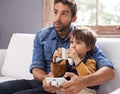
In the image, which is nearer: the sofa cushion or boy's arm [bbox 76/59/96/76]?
boy's arm [bbox 76/59/96/76]

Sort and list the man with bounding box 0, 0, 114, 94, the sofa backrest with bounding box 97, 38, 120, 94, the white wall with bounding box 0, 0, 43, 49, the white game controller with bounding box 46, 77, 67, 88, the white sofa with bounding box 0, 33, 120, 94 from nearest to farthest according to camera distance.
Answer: the white game controller with bounding box 46, 77, 67, 88, the man with bounding box 0, 0, 114, 94, the sofa backrest with bounding box 97, 38, 120, 94, the white sofa with bounding box 0, 33, 120, 94, the white wall with bounding box 0, 0, 43, 49

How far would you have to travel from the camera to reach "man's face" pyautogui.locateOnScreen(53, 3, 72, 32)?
Answer: 1.63 metres

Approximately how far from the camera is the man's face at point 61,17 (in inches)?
64.0

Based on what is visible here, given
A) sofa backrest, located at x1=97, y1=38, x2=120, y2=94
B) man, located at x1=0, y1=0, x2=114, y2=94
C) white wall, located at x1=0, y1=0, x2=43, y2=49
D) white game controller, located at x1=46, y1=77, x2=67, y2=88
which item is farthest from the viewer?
white wall, located at x1=0, y1=0, x2=43, y2=49

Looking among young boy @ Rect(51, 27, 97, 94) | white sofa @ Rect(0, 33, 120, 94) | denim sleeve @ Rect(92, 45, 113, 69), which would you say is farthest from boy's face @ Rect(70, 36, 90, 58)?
white sofa @ Rect(0, 33, 120, 94)

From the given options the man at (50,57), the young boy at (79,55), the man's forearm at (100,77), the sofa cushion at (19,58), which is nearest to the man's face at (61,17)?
the man at (50,57)

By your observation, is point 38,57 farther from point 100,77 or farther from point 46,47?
point 100,77

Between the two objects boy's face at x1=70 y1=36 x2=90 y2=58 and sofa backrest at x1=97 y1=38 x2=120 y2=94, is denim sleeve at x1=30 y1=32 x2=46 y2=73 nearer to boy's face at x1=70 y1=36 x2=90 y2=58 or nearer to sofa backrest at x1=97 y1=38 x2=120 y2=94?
boy's face at x1=70 y1=36 x2=90 y2=58

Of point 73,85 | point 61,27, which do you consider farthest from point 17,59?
point 73,85

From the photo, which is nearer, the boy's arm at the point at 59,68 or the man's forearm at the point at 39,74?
the boy's arm at the point at 59,68

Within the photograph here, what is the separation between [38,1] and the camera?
9.21 ft

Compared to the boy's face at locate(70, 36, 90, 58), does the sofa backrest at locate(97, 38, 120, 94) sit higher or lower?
lower

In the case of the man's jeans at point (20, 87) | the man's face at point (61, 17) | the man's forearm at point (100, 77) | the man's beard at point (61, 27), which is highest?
the man's face at point (61, 17)

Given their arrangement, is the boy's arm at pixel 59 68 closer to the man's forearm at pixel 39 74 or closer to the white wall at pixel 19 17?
the man's forearm at pixel 39 74
